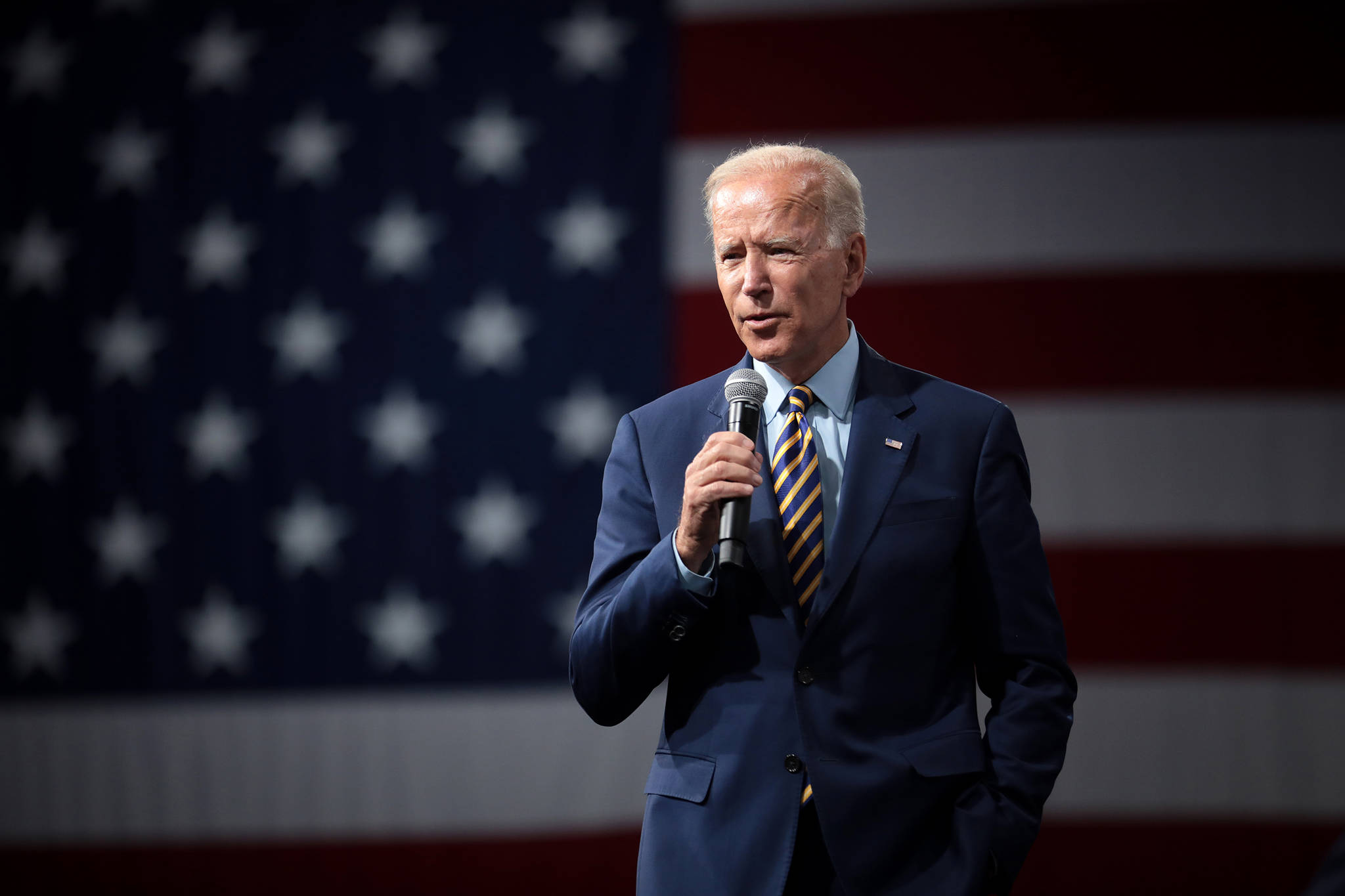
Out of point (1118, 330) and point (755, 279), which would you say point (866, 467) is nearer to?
point (755, 279)

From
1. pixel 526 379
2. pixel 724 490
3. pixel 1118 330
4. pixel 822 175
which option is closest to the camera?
pixel 724 490

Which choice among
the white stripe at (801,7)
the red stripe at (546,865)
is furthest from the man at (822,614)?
the white stripe at (801,7)

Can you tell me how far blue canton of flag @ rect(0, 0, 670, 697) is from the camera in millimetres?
3037

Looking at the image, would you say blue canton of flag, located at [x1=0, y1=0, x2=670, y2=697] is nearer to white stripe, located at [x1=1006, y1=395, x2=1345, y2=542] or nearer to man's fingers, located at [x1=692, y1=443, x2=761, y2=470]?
white stripe, located at [x1=1006, y1=395, x2=1345, y2=542]

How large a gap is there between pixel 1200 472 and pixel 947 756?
2054mm

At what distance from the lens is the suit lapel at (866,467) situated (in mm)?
1171

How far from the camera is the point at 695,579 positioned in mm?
1114

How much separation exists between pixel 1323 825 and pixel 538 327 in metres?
2.47

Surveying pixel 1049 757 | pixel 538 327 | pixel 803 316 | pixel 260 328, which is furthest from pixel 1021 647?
pixel 260 328

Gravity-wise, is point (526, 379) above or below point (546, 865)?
above

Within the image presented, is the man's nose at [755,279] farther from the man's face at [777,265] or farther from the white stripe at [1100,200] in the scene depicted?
the white stripe at [1100,200]

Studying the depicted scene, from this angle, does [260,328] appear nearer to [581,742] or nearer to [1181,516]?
[581,742]

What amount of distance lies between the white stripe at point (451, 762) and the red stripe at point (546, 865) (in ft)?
0.15

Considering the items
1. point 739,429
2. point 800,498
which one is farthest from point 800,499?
point 739,429
